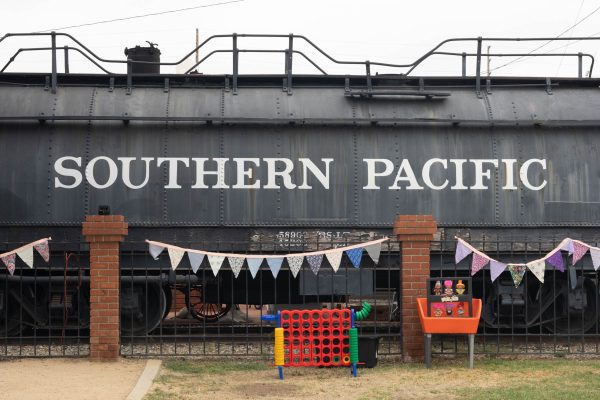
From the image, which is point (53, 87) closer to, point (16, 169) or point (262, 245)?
point (16, 169)

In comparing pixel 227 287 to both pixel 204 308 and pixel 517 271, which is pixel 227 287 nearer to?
pixel 204 308

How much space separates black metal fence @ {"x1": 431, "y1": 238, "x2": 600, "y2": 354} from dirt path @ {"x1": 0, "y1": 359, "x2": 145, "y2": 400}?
190 inches

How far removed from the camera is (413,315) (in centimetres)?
1201

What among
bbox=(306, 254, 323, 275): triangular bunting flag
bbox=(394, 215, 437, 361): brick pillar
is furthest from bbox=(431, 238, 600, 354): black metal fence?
bbox=(306, 254, 323, 275): triangular bunting flag

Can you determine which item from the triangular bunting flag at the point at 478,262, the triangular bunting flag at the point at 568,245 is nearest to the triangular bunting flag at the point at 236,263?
the triangular bunting flag at the point at 478,262

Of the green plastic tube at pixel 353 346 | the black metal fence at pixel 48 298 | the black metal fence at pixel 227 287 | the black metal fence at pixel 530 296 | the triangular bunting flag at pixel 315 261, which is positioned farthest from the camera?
the black metal fence at pixel 530 296

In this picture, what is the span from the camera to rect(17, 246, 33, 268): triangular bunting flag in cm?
1223

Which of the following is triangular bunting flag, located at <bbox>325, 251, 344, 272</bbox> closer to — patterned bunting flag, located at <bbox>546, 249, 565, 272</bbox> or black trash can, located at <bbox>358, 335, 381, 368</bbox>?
black trash can, located at <bbox>358, 335, 381, 368</bbox>

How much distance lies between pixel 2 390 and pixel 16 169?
4.77 metres

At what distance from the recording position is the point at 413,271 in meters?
12.1

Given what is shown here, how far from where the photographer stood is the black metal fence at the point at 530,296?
13.5 metres

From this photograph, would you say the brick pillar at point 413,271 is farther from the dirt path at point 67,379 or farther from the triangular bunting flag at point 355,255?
the dirt path at point 67,379

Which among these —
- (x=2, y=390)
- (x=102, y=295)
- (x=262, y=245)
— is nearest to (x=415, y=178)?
(x=262, y=245)

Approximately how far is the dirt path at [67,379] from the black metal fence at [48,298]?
1.48 metres
